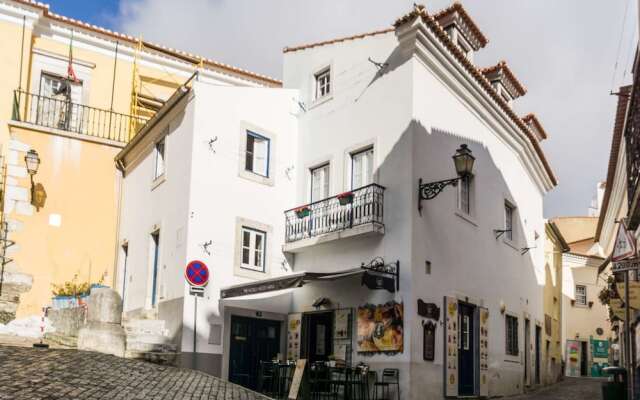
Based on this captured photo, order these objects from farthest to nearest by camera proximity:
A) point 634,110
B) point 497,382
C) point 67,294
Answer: point 67,294 < point 497,382 < point 634,110

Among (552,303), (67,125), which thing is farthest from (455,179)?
(552,303)

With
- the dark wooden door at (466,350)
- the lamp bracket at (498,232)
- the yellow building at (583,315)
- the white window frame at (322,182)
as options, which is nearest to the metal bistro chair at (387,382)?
the dark wooden door at (466,350)

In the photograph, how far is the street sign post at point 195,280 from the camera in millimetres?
14820

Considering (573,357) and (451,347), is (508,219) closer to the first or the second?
(451,347)

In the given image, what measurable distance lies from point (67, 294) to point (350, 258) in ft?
27.8

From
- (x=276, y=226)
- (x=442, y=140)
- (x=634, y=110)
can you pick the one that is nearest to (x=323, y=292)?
(x=276, y=226)

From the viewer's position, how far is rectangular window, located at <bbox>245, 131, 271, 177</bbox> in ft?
56.0

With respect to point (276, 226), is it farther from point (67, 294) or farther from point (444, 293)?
point (67, 294)

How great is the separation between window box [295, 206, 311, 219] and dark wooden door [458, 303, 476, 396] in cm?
398

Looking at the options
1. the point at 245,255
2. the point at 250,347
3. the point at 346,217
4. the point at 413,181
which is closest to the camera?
the point at 413,181

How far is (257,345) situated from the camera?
16094mm

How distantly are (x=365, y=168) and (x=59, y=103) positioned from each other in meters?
11.3

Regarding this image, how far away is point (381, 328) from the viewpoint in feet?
46.6

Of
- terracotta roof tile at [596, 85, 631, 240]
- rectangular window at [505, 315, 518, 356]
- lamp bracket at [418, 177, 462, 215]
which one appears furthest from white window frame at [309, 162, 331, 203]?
terracotta roof tile at [596, 85, 631, 240]
